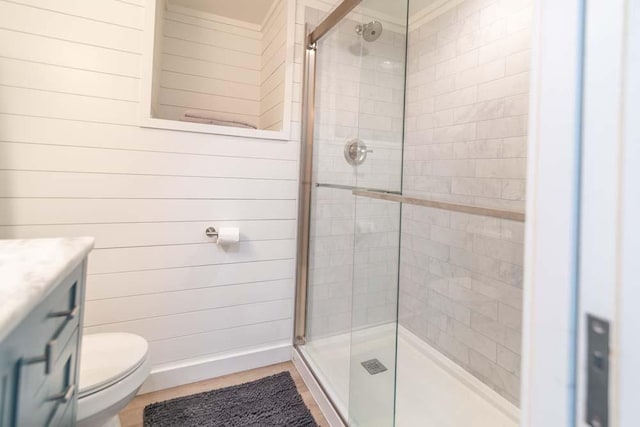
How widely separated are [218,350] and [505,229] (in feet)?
5.88

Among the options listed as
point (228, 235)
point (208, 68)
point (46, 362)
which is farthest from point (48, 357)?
point (208, 68)

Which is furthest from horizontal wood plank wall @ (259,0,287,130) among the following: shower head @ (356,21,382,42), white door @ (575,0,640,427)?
white door @ (575,0,640,427)

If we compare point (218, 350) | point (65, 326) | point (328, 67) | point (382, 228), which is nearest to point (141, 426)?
point (218, 350)

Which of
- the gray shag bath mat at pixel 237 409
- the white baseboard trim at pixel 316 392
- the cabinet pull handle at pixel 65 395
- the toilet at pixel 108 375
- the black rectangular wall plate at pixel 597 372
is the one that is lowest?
the gray shag bath mat at pixel 237 409

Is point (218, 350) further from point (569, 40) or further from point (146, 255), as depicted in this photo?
point (569, 40)

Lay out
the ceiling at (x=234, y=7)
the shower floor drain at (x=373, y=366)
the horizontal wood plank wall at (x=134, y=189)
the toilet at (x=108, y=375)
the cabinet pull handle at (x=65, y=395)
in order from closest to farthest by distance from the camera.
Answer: the cabinet pull handle at (x=65, y=395), the toilet at (x=108, y=375), the horizontal wood plank wall at (x=134, y=189), the shower floor drain at (x=373, y=366), the ceiling at (x=234, y=7)

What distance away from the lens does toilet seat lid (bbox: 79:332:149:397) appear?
3.83 feet

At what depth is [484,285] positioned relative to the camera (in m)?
1.81

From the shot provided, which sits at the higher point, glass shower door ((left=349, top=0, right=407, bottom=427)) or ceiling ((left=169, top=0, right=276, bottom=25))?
ceiling ((left=169, top=0, right=276, bottom=25))

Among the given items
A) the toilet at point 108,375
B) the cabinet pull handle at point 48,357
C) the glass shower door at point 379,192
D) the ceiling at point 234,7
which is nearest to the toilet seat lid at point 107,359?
the toilet at point 108,375

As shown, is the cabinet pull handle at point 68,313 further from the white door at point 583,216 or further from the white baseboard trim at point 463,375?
the white baseboard trim at point 463,375

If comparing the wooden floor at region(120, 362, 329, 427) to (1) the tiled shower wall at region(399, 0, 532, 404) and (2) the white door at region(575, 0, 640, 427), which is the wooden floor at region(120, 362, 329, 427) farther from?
(2) the white door at region(575, 0, 640, 427)

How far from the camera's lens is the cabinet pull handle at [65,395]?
0.76m

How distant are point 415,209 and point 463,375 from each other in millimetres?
1055
